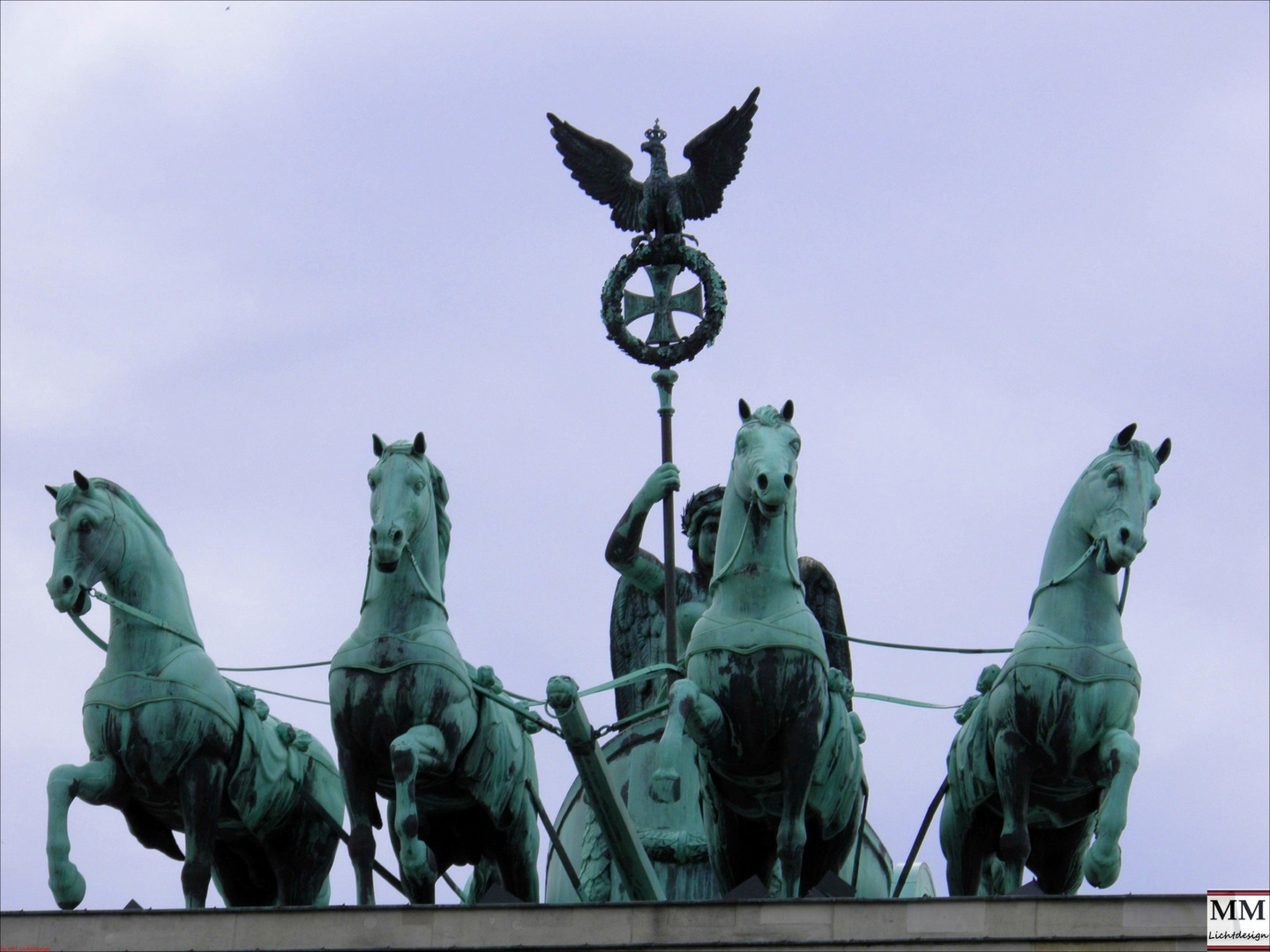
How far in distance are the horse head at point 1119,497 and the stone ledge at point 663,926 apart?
6.60 ft

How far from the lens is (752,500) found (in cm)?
1795

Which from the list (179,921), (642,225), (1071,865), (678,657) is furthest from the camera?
(642,225)

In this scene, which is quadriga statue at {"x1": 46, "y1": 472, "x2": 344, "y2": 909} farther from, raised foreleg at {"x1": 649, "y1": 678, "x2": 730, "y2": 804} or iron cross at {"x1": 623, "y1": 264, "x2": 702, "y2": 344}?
iron cross at {"x1": 623, "y1": 264, "x2": 702, "y2": 344}

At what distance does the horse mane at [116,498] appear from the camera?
Result: 61.1 feet

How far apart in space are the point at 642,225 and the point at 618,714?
126 inches

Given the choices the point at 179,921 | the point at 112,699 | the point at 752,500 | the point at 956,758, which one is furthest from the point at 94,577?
the point at 956,758

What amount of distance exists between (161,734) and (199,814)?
0.49 metres

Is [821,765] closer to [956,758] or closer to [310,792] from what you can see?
[956,758]

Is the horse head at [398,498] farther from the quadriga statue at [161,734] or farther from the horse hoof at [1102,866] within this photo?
the horse hoof at [1102,866]

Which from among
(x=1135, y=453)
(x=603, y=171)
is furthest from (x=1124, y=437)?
(x=603, y=171)

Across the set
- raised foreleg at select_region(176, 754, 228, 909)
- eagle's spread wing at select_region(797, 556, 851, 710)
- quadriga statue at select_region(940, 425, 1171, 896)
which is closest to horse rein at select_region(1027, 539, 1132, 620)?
quadriga statue at select_region(940, 425, 1171, 896)

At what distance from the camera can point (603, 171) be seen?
74.7 ft

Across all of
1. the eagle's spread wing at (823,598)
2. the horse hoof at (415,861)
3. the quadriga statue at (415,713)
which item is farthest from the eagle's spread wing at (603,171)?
the horse hoof at (415,861)

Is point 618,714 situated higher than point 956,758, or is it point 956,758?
point 618,714
